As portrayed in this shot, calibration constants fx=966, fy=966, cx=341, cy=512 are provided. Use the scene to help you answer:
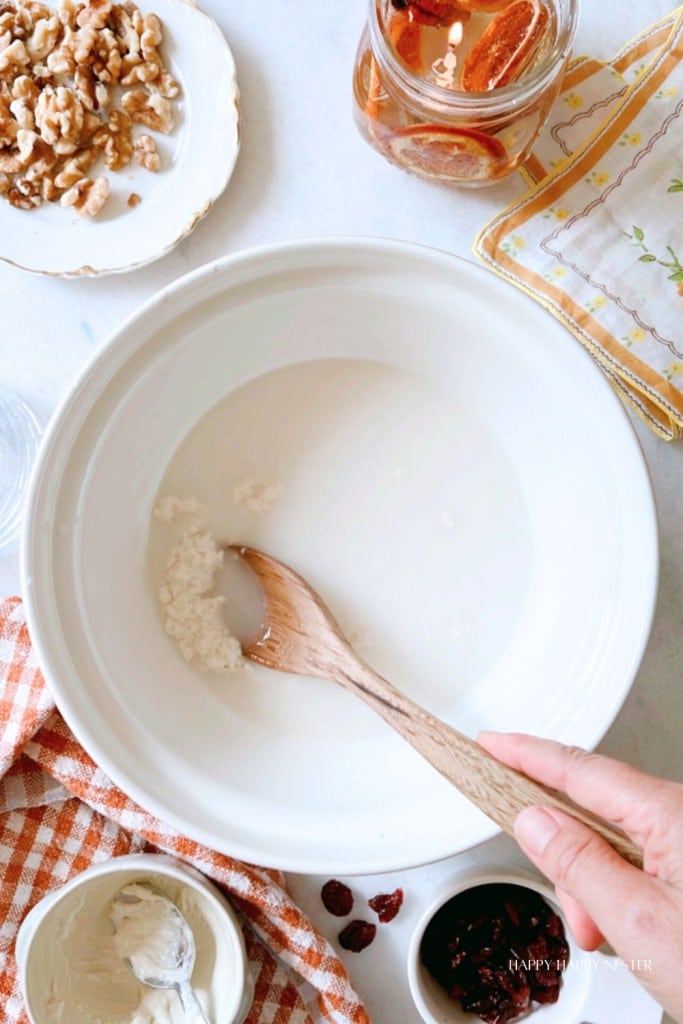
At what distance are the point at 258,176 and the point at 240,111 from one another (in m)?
0.07

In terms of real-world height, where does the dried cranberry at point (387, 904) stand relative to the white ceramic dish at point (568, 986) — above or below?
below

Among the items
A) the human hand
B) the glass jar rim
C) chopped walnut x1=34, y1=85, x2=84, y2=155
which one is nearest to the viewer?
the human hand

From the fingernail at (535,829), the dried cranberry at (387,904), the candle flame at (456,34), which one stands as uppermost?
the candle flame at (456,34)

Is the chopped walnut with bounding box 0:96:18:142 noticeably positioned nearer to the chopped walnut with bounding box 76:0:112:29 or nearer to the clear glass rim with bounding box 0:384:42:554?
the chopped walnut with bounding box 76:0:112:29

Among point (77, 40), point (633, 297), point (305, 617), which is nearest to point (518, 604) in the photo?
point (305, 617)

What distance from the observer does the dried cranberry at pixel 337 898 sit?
38.9 inches

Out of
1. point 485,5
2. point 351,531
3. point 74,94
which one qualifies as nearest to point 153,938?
point 351,531

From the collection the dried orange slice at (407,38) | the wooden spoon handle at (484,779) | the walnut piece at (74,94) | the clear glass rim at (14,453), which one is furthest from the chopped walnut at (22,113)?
the wooden spoon handle at (484,779)

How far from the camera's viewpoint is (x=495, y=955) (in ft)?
3.19

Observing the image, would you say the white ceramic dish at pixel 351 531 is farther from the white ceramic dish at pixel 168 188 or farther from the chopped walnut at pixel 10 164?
the chopped walnut at pixel 10 164

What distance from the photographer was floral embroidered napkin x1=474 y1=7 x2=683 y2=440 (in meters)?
0.94

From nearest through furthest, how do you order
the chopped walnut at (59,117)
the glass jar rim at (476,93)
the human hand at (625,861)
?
the human hand at (625,861) < the glass jar rim at (476,93) < the chopped walnut at (59,117)

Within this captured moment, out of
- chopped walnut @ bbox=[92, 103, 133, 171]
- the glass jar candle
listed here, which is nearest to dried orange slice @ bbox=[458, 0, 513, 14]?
the glass jar candle

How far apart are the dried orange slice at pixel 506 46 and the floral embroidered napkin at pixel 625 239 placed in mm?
127
